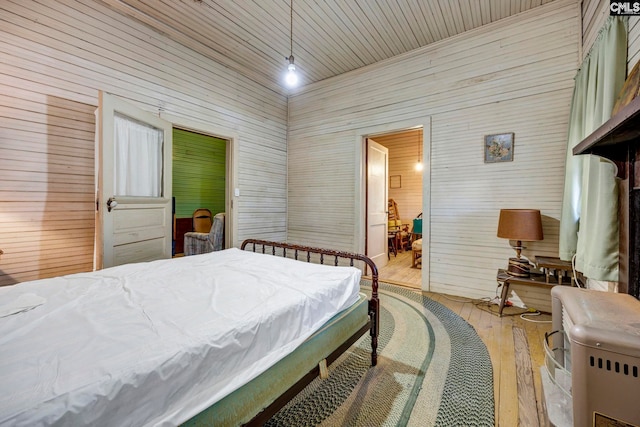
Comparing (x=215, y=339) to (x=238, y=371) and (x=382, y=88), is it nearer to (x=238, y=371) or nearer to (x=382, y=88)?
(x=238, y=371)

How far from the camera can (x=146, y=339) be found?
93cm

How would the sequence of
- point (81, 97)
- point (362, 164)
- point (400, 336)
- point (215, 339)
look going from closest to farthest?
point (215, 339) < point (400, 336) < point (81, 97) < point (362, 164)

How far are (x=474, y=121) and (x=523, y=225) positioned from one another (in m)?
1.42

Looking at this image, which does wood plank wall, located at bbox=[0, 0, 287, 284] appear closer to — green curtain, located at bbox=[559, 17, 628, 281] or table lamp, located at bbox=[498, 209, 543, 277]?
table lamp, located at bbox=[498, 209, 543, 277]

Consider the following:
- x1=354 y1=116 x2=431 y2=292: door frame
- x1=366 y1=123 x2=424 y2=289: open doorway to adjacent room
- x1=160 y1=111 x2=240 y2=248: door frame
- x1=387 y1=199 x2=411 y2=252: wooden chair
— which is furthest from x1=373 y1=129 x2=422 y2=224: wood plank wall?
x1=160 y1=111 x2=240 y2=248: door frame

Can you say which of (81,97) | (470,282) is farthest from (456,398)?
(81,97)

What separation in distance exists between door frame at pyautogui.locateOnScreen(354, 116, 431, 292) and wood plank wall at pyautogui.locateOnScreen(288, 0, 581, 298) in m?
0.05

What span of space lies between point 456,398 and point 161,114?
405cm

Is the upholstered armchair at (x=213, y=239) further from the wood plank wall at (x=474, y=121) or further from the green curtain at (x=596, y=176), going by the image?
the green curtain at (x=596, y=176)

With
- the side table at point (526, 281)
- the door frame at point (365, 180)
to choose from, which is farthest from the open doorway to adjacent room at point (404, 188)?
the side table at point (526, 281)

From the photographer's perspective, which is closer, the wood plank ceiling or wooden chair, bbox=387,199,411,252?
the wood plank ceiling

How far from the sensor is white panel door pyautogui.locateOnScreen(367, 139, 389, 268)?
14.6 feet

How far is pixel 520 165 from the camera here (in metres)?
3.01

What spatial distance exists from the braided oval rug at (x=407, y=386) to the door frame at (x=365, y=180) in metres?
1.22
